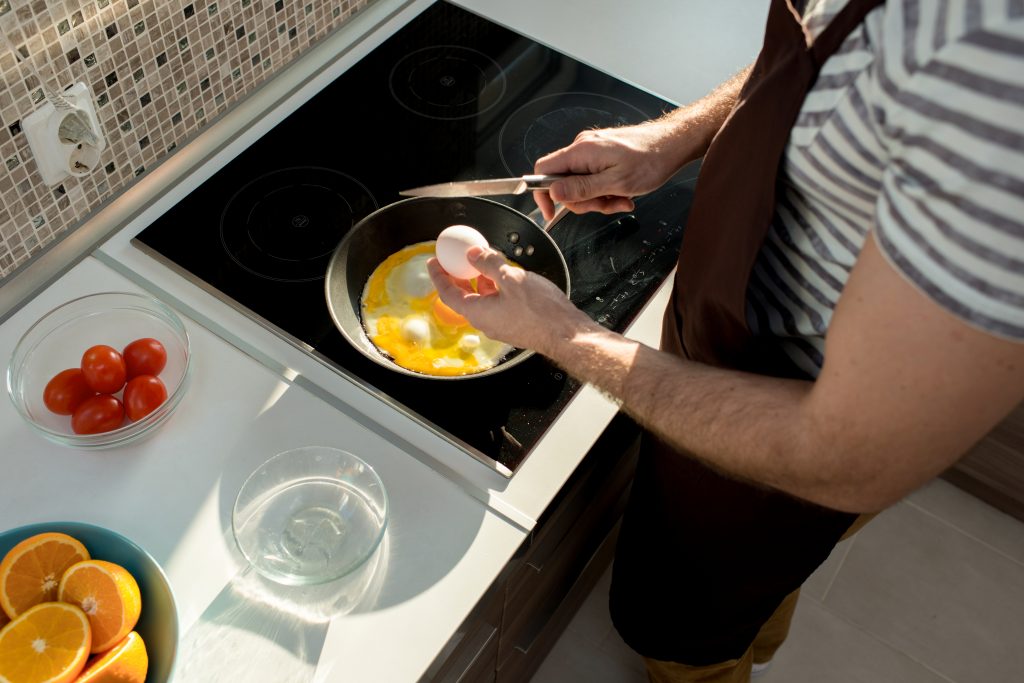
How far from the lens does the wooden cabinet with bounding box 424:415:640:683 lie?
97cm

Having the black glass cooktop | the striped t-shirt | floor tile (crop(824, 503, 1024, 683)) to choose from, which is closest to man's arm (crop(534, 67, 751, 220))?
the black glass cooktop

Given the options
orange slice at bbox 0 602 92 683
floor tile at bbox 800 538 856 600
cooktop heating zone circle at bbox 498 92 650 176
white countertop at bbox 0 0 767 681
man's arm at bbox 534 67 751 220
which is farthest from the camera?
floor tile at bbox 800 538 856 600

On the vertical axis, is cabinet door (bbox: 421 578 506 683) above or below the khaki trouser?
above

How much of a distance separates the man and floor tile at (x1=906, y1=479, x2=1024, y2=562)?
0.87m

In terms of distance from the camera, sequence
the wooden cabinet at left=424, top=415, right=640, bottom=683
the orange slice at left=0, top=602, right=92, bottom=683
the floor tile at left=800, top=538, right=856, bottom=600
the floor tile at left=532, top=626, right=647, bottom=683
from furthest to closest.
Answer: the floor tile at left=800, top=538, right=856, bottom=600, the floor tile at left=532, top=626, right=647, bottom=683, the wooden cabinet at left=424, top=415, right=640, bottom=683, the orange slice at left=0, top=602, right=92, bottom=683

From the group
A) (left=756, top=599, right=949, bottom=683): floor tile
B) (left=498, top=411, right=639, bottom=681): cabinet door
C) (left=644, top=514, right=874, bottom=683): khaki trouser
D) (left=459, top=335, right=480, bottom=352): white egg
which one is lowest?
(left=756, top=599, right=949, bottom=683): floor tile

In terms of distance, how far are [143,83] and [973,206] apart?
0.96m

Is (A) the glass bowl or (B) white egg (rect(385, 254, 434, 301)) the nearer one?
(A) the glass bowl

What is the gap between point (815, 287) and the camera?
2.67 ft

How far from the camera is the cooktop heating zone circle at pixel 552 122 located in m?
1.28

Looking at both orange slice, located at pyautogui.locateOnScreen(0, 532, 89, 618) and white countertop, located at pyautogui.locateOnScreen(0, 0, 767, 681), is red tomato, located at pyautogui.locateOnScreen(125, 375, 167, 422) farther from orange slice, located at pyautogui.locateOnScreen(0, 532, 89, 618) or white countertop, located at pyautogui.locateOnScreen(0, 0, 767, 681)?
orange slice, located at pyautogui.locateOnScreen(0, 532, 89, 618)

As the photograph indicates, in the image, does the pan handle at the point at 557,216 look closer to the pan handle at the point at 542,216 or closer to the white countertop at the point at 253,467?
the pan handle at the point at 542,216

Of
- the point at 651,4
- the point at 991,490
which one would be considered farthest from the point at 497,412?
the point at 991,490

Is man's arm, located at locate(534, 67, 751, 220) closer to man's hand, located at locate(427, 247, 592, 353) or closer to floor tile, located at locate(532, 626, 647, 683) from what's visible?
man's hand, located at locate(427, 247, 592, 353)
